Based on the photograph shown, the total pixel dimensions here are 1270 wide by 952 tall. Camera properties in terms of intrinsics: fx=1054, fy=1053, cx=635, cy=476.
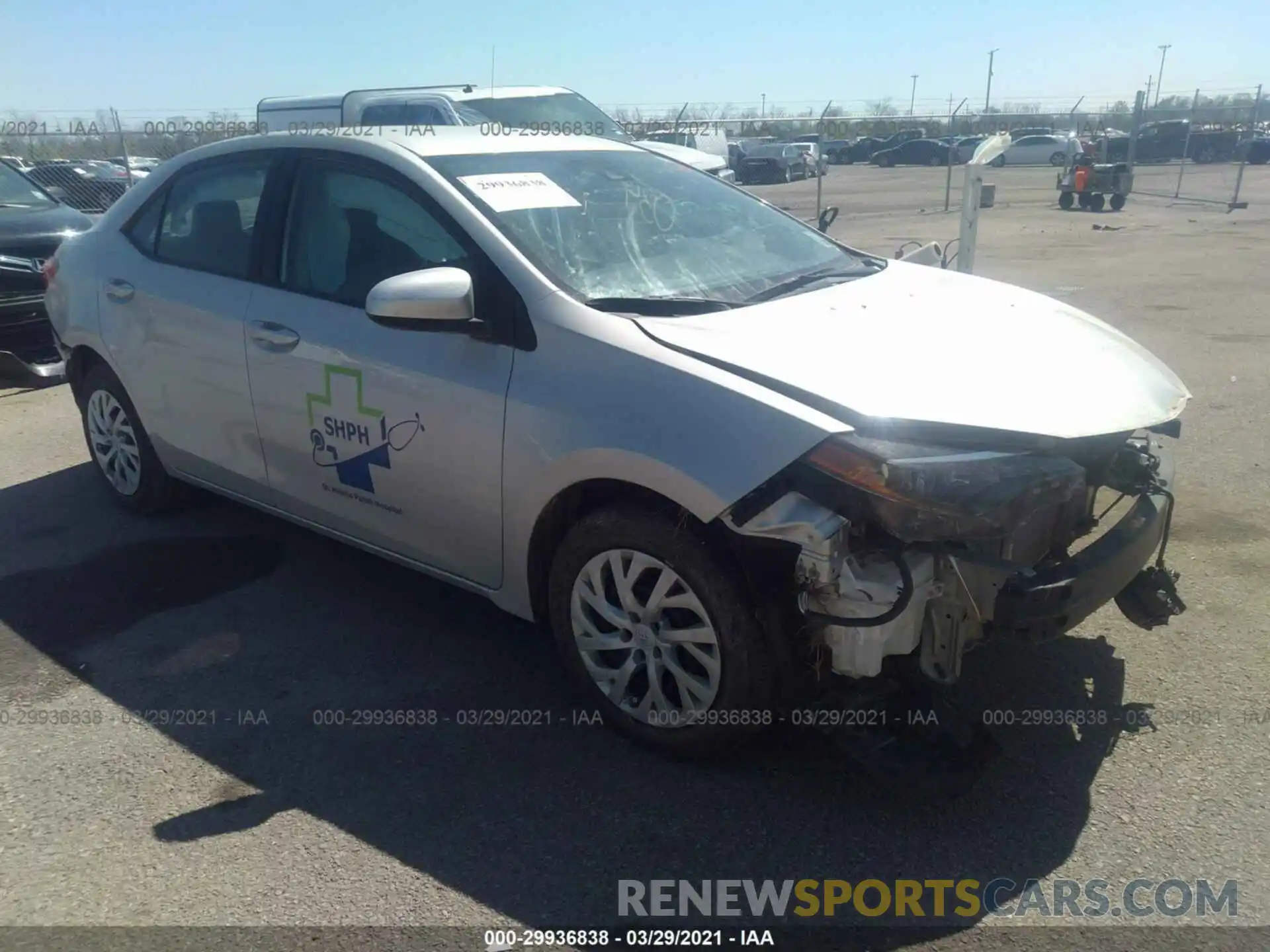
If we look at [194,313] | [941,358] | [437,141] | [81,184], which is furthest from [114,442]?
[81,184]

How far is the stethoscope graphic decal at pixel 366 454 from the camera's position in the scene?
3.60 metres

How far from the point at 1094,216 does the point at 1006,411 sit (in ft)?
63.2

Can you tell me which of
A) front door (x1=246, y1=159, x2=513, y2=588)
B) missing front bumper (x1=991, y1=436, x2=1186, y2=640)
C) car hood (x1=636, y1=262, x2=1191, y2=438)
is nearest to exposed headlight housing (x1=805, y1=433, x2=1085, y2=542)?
car hood (x1=636, y1=262, x2=1191, y2=438)

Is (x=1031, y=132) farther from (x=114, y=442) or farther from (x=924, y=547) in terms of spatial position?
(x=924, y=547)

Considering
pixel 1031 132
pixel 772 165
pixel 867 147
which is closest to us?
pixel 772 165

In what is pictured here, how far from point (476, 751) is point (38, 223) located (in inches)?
295

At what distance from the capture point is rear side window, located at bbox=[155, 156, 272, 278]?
4.32 m

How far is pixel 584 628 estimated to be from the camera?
3.32m

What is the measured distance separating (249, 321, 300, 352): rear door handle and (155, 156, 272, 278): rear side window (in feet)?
1.07

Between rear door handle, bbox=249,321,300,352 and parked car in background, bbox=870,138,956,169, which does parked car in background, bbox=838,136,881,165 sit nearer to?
parked car in background, bbox=870,138,956,169

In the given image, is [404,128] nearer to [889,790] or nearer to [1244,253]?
[889,790]

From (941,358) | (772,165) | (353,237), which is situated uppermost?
(353,237)

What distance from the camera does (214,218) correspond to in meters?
4.55

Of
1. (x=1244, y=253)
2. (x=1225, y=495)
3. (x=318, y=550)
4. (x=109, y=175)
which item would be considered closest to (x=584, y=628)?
(x=318, y=550)
